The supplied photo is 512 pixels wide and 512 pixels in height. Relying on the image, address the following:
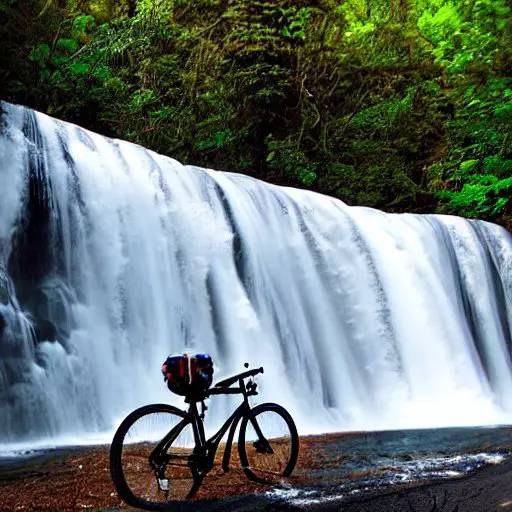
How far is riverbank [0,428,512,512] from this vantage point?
2639 mm

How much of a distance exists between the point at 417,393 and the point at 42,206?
205 inches

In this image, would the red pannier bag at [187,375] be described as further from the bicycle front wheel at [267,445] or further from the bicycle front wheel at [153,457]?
the bicycle front wheel at [267,445]

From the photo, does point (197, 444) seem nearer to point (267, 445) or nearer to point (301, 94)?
point (267, 445)

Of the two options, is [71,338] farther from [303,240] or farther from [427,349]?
[427,349]

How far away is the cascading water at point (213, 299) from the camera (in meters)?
5.29

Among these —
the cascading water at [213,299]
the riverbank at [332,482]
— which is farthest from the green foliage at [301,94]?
the riverbank at [332,482]

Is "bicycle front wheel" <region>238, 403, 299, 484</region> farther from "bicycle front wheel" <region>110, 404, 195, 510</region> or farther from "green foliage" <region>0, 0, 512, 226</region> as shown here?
"green foliage" <region>0, 0, 512, 226</region>

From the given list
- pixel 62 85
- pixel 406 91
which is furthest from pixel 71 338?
pixel 406 91

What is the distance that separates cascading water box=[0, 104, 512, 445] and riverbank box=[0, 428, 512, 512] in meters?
1.23

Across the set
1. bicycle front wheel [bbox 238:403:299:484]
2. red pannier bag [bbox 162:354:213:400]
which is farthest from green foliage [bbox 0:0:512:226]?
red pannier bag [bbox 162:354:213:400]

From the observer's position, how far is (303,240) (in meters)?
8.17

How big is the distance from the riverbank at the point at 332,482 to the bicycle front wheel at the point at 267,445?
93 millimetres

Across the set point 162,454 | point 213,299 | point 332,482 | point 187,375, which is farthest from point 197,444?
point 213,299

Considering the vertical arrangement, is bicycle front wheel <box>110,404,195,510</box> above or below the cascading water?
below
